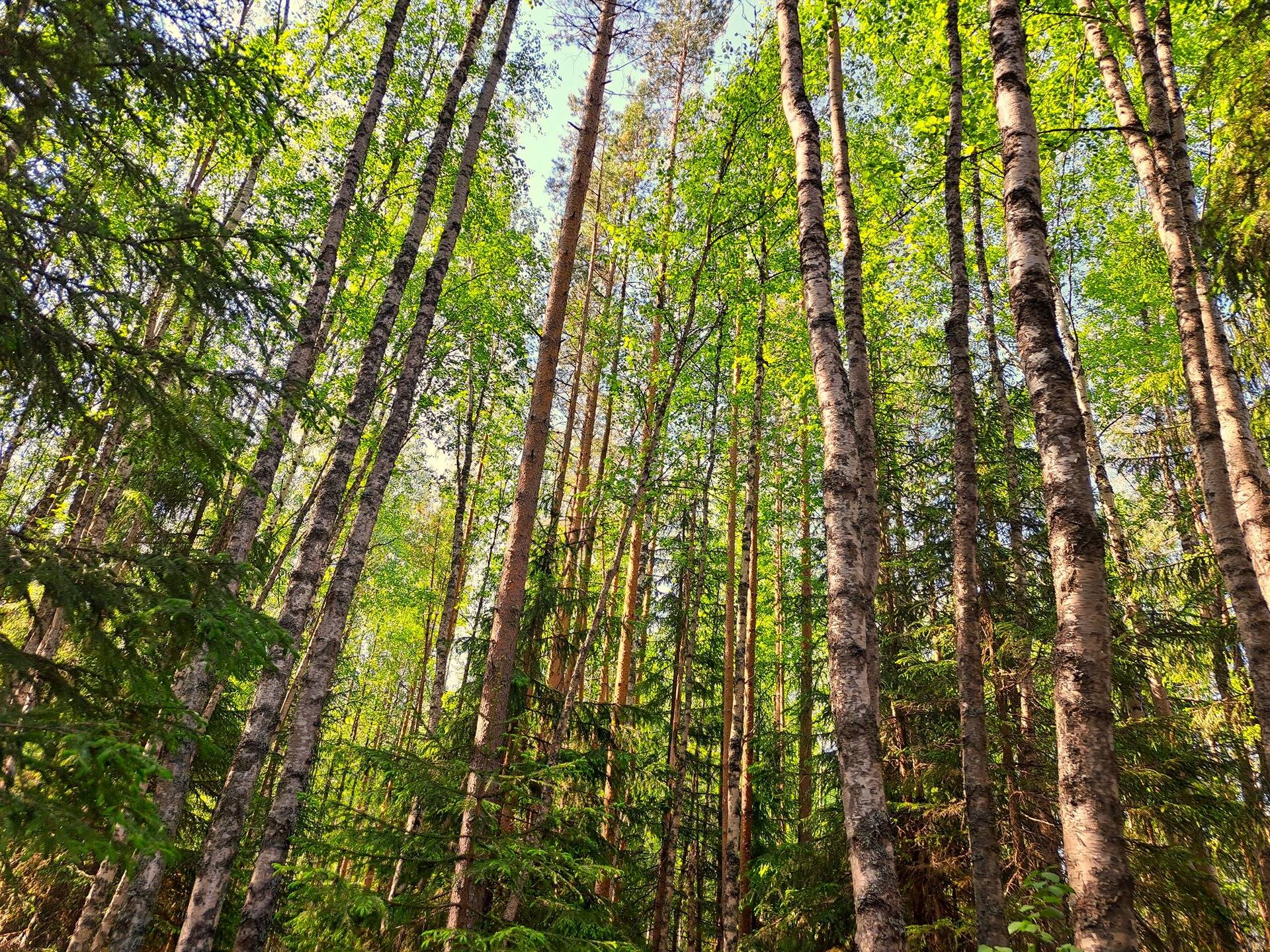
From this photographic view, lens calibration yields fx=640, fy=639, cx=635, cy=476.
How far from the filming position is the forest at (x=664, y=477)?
3.88 metres

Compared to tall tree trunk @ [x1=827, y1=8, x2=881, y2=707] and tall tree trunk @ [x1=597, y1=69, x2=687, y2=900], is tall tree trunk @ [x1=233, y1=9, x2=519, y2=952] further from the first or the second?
tall tree trunk @ [x1=827, y1=8, x2=881, y2=707]

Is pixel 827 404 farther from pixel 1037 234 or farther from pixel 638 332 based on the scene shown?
pixel 638 332

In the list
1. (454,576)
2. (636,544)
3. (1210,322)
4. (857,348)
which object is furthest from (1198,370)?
(454,576)

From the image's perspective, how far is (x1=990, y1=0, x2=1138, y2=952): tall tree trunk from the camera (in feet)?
9.62

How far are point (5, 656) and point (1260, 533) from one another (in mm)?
9334

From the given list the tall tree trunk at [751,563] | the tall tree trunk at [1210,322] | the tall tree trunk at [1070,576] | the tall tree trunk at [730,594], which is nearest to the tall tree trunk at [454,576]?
the tall tree trunk at [730,594]

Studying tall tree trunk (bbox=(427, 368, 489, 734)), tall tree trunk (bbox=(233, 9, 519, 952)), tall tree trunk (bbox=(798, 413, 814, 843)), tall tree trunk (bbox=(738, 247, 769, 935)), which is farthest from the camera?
tall tree trunk (bbox=(427, 368, 489, 734))

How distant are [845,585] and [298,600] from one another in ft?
20.2

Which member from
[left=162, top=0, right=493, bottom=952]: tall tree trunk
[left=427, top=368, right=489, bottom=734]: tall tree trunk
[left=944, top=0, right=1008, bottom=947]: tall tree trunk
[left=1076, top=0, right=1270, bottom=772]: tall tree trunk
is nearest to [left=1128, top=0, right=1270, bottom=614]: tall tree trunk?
[left=1076, top=0, right=1270, bottom=772]: tall tree trunk

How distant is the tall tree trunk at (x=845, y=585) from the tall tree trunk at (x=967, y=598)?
118 centimetres

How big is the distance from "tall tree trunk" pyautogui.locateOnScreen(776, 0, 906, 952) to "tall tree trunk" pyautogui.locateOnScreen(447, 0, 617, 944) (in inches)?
123

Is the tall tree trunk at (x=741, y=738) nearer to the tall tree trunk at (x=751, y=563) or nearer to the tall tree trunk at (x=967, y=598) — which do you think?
the tall tree trunk at (x=751, y=563)

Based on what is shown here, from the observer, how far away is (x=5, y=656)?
3105mm

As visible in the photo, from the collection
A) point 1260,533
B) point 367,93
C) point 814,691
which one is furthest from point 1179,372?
point 367,93
